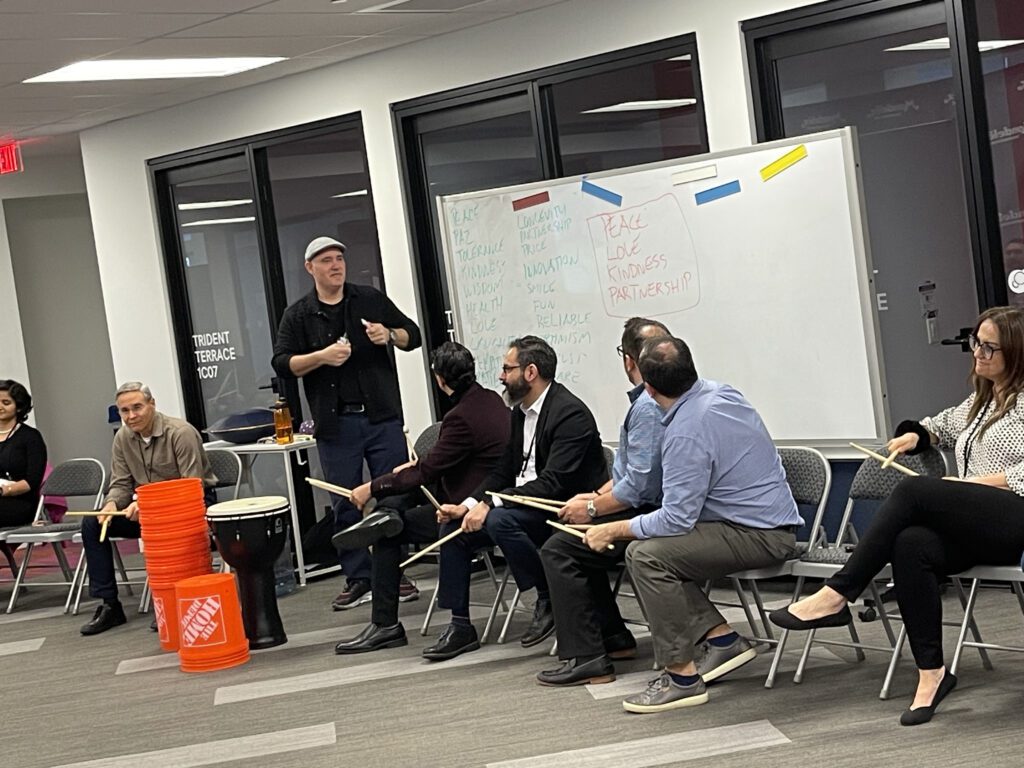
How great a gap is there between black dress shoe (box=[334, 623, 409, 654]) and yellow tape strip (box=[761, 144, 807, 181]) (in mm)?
2470

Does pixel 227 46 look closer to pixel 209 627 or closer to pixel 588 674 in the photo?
pixel 209 627

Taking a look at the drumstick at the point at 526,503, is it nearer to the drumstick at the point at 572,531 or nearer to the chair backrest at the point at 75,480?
the drumstick at the point at 572,531

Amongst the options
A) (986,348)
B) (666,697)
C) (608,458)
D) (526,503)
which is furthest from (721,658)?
(986,348)

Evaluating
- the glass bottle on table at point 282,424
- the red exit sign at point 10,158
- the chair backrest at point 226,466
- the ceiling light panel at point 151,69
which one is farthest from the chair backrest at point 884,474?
the red exit sign at point 10,158

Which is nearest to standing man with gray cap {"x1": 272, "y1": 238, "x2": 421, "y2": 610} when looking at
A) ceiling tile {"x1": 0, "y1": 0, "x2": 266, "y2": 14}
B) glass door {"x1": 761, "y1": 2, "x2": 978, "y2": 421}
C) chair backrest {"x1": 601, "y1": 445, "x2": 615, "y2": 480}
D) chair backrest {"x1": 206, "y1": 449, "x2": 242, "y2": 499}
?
chair backrest {"x1": 206, "y1": 449, "x2": 242, "y2": 499}

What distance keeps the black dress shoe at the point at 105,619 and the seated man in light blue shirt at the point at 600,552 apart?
285cm

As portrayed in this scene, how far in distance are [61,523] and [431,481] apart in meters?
3.05

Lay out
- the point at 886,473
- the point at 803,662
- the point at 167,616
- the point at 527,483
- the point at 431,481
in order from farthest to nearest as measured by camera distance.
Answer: the point at 167,616 < the point at 431,481 < the point at 527,483 < the point at 886,473 < the point at 803,662

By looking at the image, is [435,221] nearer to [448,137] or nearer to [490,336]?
[448,137]

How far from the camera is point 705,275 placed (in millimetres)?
6094

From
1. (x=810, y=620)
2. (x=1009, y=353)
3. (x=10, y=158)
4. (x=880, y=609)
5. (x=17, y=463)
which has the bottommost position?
(x=880, y=609)

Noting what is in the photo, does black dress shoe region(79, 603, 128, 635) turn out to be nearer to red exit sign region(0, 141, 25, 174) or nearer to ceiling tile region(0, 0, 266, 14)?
ceiling tile region(0, 0, 266, 14)

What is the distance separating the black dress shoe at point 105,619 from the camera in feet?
22.4

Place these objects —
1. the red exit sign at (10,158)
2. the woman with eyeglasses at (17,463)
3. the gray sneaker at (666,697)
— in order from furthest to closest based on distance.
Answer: the red exit sign at (10,158), the woman with eyeglasses at (17,463), the gray sneaker at (666,697)
